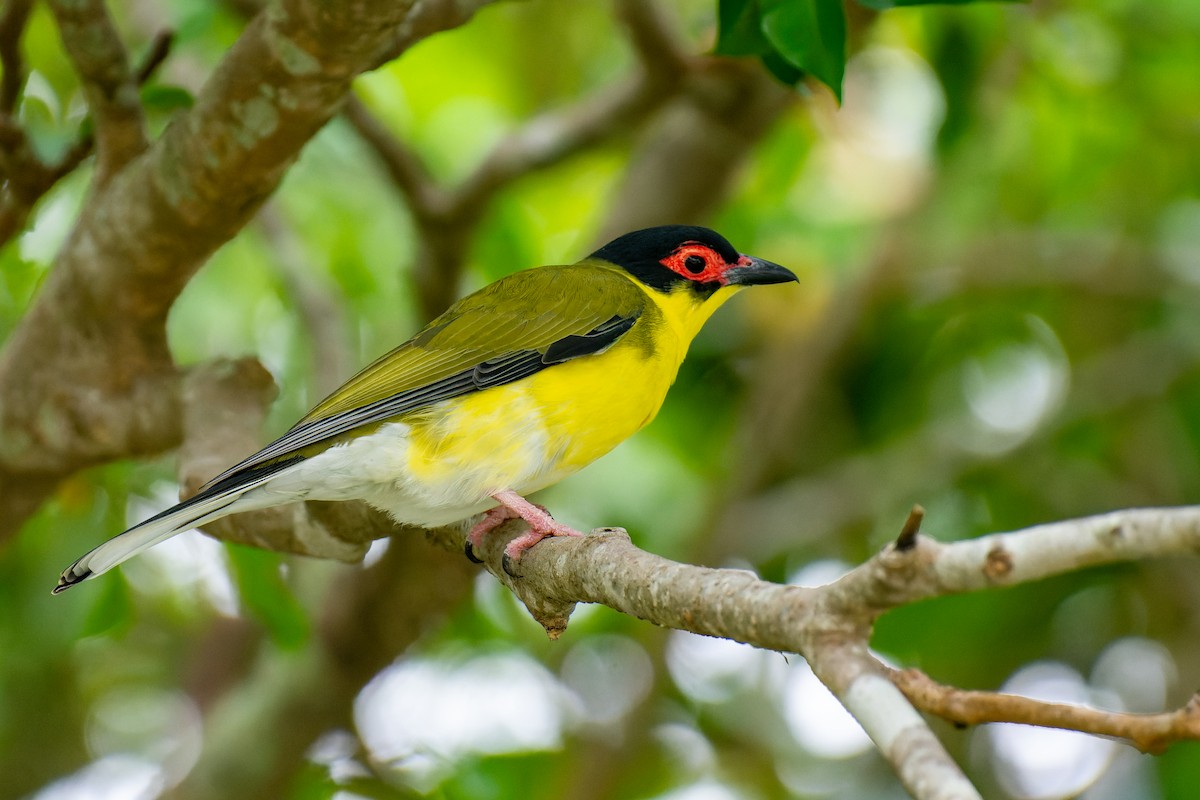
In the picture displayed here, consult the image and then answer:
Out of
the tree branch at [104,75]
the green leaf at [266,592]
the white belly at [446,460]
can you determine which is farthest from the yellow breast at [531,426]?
the tree branch at [104,75]

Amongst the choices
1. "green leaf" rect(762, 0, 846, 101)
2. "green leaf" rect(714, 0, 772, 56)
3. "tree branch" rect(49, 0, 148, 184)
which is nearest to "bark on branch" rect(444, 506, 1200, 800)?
"green leaf" rect(762, 0, 846, 101)

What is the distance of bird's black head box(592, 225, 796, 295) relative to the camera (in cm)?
433

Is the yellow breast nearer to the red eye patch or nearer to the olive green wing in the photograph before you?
the olive green wing

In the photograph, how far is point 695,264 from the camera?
14.3 feet

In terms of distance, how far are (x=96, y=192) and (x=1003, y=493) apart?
422 centimetres

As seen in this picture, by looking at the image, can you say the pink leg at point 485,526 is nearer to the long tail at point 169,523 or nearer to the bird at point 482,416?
the bird at point 482,416

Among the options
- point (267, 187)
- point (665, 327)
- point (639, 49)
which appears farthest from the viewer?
point (639, 49)

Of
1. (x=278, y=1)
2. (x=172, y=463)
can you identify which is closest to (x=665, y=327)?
(x=278, y=1)

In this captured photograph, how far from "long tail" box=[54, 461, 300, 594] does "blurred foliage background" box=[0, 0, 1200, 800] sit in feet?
5.00

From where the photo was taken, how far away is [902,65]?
718cm

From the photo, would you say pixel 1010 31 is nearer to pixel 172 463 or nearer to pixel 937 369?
pixel 937 369

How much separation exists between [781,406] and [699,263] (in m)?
1.84

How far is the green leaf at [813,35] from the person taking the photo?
2.85 meters

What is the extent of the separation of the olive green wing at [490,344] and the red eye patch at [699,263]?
0.65ft
